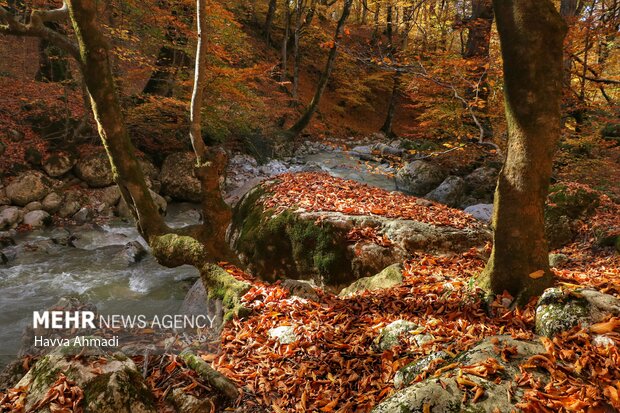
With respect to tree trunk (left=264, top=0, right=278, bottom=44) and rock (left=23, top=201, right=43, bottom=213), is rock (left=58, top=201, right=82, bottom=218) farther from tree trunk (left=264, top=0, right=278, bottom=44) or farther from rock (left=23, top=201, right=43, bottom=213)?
tree trunk (left=264, top=0, right=278, bottom=44)

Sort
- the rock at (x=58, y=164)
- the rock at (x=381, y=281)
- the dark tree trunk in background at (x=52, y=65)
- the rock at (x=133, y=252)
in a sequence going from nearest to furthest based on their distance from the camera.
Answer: the rock at (x=381, y=281) → the rock at (x=133, y=252) → the rock at (x=58, y=164) → the dark tree trunk in background at (x=52, y=65)

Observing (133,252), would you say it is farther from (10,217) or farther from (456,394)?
(456,394)

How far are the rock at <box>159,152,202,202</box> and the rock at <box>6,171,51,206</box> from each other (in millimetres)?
3353

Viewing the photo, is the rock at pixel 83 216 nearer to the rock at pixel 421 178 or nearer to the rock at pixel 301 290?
the rock at pixel 301 290

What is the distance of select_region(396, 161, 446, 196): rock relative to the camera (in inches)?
558

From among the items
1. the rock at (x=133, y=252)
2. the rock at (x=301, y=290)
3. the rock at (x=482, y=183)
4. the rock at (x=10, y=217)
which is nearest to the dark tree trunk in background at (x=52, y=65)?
the rock at (x=10, y=217)

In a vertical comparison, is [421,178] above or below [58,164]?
above

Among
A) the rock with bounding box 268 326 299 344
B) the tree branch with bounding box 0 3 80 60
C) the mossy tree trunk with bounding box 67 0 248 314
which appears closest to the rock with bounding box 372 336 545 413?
the rock with bounding box 268 326 299 344

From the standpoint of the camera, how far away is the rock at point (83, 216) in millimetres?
10631

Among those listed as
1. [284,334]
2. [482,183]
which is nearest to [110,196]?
[284,334]

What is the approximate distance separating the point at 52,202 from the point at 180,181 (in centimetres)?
368

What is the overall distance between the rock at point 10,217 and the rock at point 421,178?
1209cm

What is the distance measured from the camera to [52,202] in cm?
1061

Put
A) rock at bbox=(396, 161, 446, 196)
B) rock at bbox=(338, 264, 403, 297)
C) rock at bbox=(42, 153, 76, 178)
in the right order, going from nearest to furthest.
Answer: rock at bbox=(338, 264, 403, 297) < rock at bbox=(42, 153, 76, 178) < rock at bbox=(396, 161, 446, 196)
